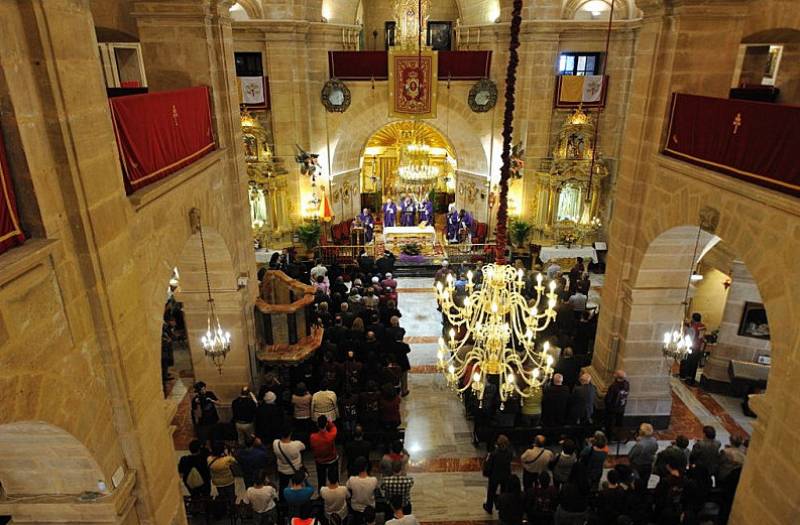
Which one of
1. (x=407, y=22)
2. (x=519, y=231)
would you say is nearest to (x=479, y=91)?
(x=407, y=22)

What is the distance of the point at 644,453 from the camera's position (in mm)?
7750

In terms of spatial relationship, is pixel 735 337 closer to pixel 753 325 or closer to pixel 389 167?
pixel 753 325

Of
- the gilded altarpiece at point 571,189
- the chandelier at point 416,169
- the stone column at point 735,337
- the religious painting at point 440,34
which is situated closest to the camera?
the stone column at point 735,337

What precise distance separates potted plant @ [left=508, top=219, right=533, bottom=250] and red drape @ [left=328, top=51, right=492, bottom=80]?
15.5ft

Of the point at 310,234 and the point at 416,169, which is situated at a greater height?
the point at 416,169

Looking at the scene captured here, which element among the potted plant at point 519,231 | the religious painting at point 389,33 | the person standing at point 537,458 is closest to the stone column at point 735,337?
the person standing at point 537,458

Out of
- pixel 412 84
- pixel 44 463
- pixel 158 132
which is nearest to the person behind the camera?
pixel 44 463

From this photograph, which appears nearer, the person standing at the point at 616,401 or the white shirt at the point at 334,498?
the white shirt at the point at 334,498

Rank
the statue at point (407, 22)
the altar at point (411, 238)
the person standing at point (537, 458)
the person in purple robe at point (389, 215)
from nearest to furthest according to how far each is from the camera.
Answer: the person standing at point (537, 458) → the statue at point (407, 22) → the altar at point (411, 238) → the person in purple robe at point (389, 215)

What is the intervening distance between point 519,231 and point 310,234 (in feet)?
21.4

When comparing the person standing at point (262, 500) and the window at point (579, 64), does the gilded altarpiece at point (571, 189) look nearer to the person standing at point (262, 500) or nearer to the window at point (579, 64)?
the window at point (579, 64)

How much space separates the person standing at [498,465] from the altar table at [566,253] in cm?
997

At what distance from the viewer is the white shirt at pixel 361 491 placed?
7004 mm

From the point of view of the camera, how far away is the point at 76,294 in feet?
14.4
